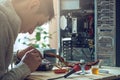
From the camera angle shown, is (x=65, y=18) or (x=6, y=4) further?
(x=65, y=18)

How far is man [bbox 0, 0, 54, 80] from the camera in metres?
0.91

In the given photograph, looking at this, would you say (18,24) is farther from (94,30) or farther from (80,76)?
(94,30)

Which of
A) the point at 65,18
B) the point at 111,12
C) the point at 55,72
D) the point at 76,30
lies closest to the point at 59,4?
the point at 65,18

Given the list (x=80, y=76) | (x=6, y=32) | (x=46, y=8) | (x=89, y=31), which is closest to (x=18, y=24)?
(x=6, y=32)

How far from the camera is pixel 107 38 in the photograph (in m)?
1.62

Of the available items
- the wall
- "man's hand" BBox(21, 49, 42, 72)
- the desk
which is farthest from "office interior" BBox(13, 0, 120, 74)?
"man's hand" BBox(21, 49, 42, 72)

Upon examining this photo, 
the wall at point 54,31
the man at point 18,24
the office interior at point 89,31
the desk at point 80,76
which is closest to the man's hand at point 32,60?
the man at point 18,24

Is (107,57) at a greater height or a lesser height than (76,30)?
lesser

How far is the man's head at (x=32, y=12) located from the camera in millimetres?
1061

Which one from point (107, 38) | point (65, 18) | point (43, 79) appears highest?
point (65, 18)

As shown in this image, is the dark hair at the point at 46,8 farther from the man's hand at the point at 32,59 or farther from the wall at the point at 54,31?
the wall at the point at 54,31

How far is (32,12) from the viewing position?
1079mm

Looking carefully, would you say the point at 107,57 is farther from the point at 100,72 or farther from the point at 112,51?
the point at 100,72

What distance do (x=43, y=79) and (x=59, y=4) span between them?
2.20 feet
